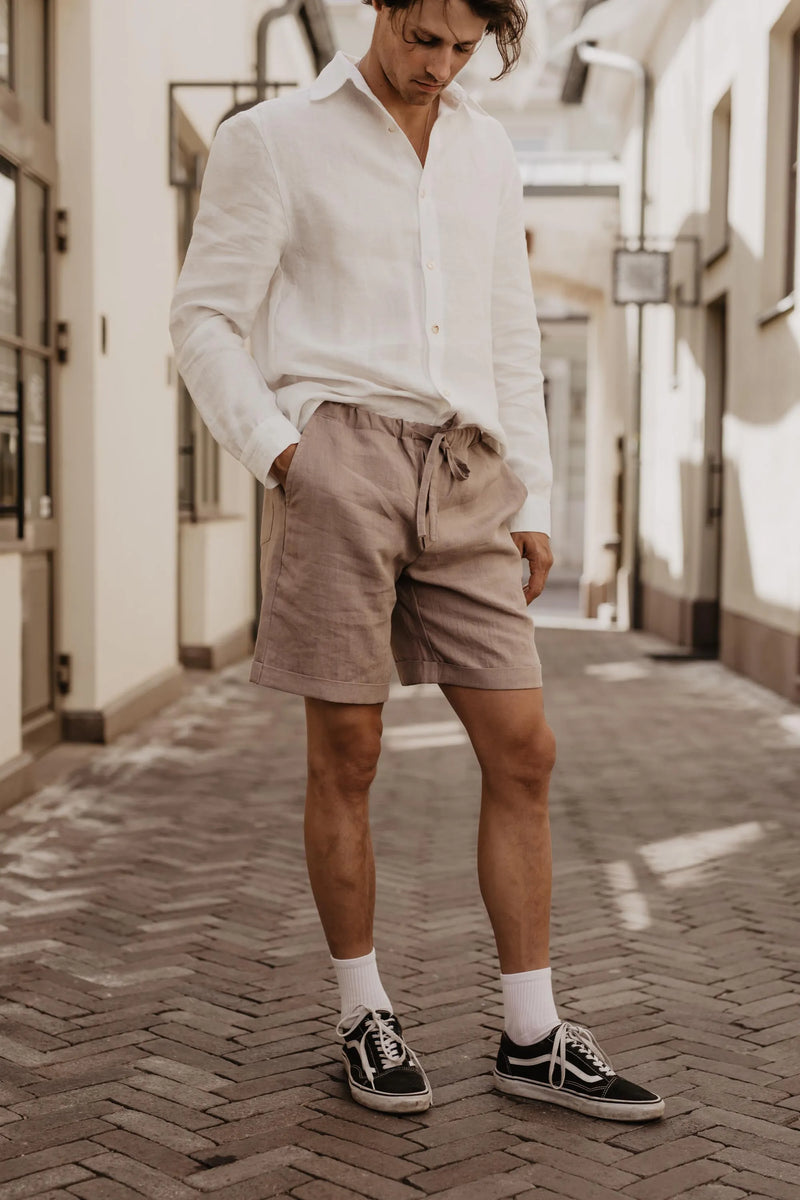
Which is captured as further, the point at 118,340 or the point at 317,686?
the point at 118,340

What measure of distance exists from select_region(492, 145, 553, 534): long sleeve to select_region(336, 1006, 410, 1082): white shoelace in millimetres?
906

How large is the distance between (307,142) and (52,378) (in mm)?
4030

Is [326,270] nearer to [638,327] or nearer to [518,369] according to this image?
[518,369]

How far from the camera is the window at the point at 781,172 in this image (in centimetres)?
891

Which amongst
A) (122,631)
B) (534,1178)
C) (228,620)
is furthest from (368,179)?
(228,620)

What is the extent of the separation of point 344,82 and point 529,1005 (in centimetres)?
161

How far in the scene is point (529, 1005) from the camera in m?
2.56

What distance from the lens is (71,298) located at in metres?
6.28

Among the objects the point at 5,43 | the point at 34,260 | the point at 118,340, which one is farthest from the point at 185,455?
the point at 5,43

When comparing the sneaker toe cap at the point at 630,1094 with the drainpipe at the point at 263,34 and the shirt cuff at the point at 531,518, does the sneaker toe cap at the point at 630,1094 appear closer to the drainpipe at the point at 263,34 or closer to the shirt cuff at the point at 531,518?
the shirt cuff at the point at 531,518

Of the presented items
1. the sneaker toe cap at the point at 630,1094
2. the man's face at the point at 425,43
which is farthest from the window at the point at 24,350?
the sneaker toe cap at the point at 630,1094

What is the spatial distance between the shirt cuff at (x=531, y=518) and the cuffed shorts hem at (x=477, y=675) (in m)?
0.26

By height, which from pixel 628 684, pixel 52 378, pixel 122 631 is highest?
pixel 52 378

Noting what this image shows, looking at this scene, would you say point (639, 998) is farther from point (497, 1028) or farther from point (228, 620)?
point (228, 620)
